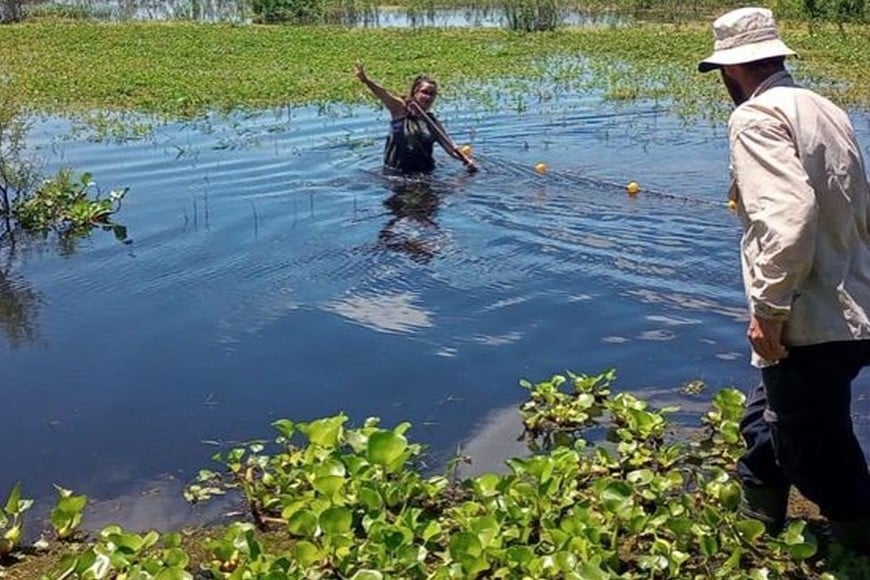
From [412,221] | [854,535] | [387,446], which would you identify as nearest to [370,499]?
[387,446]

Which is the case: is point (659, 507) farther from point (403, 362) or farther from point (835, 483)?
point (403, 362)

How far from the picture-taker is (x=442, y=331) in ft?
22.4

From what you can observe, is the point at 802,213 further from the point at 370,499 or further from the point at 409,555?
the point at 370,499

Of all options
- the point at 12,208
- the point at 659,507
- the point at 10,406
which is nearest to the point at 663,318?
the point at 659,507

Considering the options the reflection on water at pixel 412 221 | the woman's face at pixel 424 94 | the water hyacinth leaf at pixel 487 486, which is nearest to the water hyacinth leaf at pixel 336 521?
the water hyacinth leaf at pixel 487 486

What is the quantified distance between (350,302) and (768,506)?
4.04 metres

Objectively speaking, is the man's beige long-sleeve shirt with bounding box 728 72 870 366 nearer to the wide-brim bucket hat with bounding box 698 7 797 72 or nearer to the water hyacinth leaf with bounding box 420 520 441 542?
the wide-brim bucket hat with bounding box 698 7 797 72

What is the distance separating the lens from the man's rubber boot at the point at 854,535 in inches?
143

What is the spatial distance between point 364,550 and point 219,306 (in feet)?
13.0

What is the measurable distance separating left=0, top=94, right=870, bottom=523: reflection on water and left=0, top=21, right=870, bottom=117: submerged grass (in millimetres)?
4716

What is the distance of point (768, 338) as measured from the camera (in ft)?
10.9

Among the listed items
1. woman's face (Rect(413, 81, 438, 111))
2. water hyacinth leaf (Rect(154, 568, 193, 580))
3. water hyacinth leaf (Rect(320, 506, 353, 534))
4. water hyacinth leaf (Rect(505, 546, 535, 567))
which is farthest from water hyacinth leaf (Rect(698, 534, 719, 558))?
woman's face (Rect(413, 81, 438, 111))

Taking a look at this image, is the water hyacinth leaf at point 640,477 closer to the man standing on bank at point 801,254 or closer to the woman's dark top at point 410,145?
the man standing on bank at point 801,254

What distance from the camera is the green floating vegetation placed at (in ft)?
12.0
